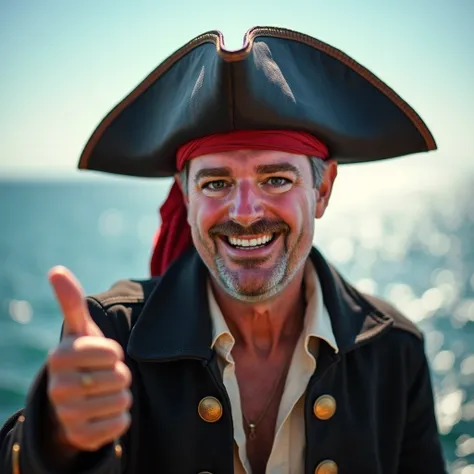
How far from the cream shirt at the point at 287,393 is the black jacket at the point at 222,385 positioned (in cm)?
5

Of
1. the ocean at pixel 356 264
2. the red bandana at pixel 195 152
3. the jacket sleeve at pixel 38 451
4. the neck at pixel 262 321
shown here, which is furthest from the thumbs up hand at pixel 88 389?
the ocean at pixel 356 264

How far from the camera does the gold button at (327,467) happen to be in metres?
2.83

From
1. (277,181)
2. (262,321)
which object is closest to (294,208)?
(277,181)

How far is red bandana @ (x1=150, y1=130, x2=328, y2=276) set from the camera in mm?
2814

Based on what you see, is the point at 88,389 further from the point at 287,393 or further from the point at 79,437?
the point at 287,393

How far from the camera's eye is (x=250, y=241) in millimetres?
2887

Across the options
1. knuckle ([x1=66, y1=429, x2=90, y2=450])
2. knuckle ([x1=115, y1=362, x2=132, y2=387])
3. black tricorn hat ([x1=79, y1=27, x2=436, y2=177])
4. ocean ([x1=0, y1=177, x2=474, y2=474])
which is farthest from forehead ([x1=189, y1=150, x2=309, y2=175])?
ocean ([x1=0, y1=177, x2=474, y2=474])

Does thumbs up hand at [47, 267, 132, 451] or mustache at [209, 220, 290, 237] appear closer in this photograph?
thumbs up hand at [47, 267, 132, 451]

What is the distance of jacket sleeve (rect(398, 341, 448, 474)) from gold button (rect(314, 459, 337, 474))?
53 centimetres

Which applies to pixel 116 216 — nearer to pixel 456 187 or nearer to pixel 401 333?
pixel 456 187

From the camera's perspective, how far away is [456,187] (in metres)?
91.0

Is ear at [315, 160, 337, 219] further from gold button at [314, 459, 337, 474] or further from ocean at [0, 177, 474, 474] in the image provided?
ocean at [0, 177, 474, 474]

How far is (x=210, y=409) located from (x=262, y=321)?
0.59m

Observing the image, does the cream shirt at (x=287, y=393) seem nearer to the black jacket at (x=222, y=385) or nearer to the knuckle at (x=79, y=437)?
the black jacket at (x=222, y=385)
